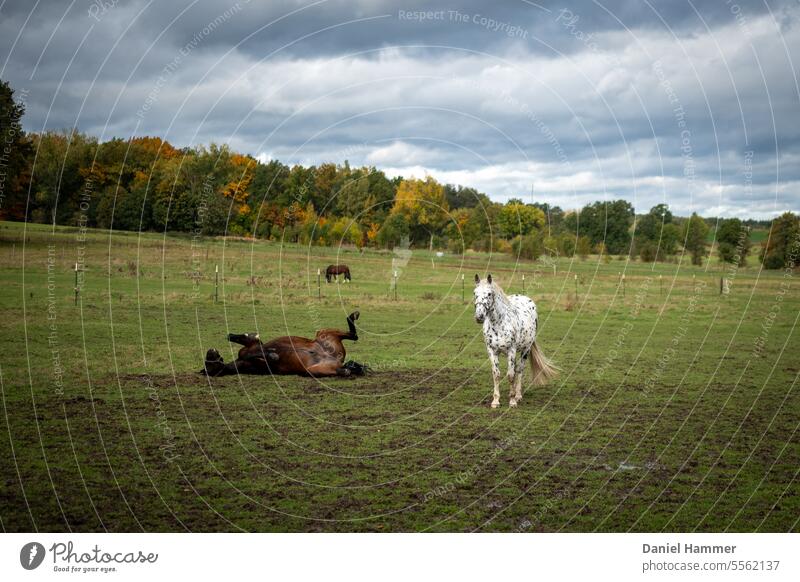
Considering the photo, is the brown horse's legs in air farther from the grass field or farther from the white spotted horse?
the white spotted horse

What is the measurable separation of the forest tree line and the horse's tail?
2248cm

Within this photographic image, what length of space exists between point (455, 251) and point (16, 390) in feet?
161

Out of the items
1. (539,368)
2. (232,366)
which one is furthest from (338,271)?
(539,368)

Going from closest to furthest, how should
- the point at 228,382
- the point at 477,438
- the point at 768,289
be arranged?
the point at 477,438 < the point at 228,382 < the point at 768,289

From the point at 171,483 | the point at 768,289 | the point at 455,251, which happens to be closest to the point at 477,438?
the point at 171,483

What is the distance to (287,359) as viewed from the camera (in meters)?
15.6

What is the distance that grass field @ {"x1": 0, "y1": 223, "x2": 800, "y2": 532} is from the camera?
27.4 ft

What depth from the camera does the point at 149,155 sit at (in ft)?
192

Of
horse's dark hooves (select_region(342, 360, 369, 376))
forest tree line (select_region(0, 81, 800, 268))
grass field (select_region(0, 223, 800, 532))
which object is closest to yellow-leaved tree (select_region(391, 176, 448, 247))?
forest tree line (select_region(0, 81, 800, 268))

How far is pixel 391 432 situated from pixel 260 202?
4071 cm

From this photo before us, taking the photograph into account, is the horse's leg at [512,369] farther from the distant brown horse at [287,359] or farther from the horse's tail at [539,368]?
the distant brown horse at [287,359]

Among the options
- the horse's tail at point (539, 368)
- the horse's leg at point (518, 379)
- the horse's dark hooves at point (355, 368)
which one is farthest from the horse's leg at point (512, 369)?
the horse's dark hooves at point (355, 368)

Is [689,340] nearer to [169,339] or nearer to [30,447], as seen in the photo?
[169,339]
